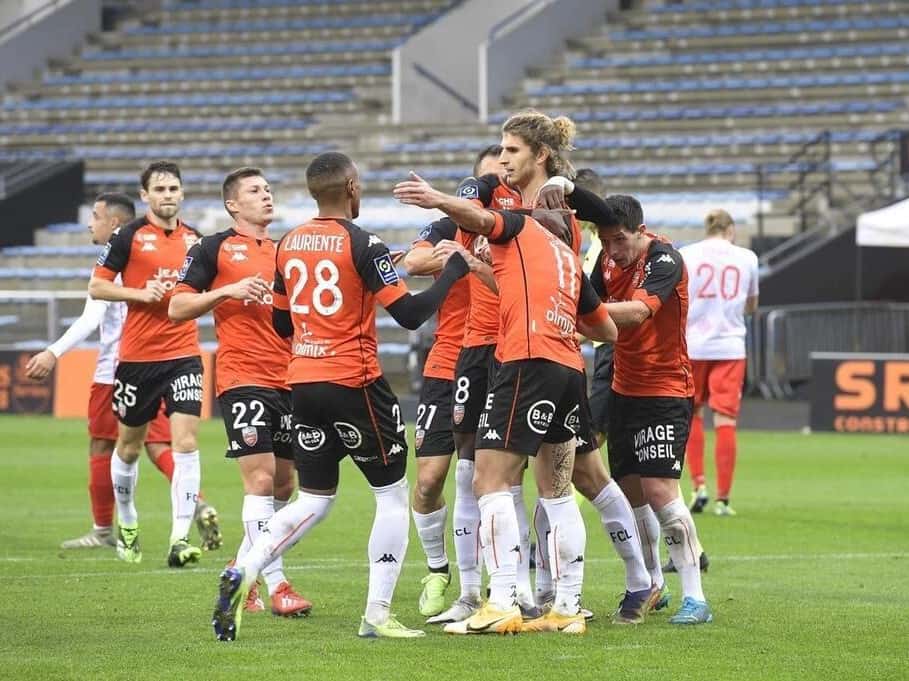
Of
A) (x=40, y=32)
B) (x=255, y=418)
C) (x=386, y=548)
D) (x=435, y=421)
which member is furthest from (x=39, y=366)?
(x=40, y=32)

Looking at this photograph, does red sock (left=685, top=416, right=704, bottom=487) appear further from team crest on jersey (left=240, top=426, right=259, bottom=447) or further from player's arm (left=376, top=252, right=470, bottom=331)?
player's arm (left=376, top=252, right=470, bottom=331)

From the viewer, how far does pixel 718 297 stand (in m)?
13.9

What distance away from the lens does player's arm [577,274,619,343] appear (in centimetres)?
788

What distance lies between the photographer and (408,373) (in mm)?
25391

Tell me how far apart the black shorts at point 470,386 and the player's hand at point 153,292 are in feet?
8.54

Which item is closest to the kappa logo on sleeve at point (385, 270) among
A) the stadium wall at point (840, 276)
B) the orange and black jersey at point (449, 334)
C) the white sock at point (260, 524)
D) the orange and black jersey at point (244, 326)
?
the orange and black jersey at point (449, 334)

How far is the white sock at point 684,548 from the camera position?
8.36m

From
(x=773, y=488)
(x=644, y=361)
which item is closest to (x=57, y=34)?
(x=773, y=488)

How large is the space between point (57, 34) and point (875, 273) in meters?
20.5

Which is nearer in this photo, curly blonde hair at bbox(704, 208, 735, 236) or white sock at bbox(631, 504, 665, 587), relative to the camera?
white sock at bbox(631, 504, 665, 587)

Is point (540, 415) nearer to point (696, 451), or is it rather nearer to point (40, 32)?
point (696, 451)

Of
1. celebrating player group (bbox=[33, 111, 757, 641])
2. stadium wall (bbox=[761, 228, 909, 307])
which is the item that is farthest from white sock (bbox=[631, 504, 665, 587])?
stadium wall (bbox=[761, 228, 909, 307])

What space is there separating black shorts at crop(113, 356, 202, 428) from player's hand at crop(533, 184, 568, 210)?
367 cm

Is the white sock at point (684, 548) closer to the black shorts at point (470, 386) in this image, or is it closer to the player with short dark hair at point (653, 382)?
the player with short dark hair at point (653, 382)
